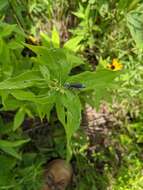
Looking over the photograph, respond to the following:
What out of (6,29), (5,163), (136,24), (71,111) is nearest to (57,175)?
(5,163)

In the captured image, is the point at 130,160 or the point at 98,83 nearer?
the point at 98,83

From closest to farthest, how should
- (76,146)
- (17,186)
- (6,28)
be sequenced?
(6,28) → (17,186) → (76,146)

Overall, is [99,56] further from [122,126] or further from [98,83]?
[98,83]

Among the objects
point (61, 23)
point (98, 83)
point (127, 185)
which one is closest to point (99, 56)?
point (61, 23)

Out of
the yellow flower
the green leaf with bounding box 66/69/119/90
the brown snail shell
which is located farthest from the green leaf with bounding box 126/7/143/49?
the green leaf with bounding box 66/69/119/90

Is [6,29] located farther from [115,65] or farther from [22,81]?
[115,65]

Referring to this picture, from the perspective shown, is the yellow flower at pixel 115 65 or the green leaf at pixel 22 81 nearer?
the green leaf at pixel 22 81

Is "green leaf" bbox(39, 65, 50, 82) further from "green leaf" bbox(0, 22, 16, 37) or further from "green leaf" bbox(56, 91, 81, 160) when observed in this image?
"green leaf" bbox(0, 22, 16, 37)

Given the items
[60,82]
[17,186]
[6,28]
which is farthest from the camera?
[17,186]

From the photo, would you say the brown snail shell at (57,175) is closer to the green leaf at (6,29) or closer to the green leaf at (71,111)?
the green leaf at (6,29)

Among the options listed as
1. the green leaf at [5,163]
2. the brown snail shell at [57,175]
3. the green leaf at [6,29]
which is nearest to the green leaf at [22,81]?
the green leaf at [6,29]

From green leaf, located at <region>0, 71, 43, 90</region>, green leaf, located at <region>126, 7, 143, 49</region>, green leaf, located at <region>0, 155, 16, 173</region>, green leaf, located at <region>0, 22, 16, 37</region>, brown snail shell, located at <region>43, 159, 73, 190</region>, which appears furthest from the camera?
brown snail shell, located at <region>43, 159, 73, 190</region>
